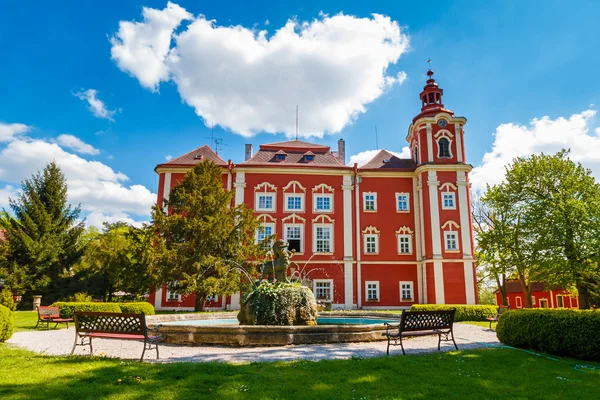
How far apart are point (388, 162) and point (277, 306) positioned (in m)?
21.9

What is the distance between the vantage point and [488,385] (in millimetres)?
5297

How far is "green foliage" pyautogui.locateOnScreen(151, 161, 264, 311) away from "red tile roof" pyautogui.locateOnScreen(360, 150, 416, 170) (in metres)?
11.0

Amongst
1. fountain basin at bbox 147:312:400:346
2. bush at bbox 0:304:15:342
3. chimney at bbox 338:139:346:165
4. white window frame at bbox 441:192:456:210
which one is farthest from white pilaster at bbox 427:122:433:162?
bush at bbox 0:304:15:342

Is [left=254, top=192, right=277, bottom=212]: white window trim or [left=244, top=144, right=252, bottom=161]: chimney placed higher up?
[left=244, top=144, right=252, bottom=161]: chimney

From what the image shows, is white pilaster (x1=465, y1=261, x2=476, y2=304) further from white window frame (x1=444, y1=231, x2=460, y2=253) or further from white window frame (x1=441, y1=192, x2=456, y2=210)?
white window frame (x1=441, y1=192, x2=456, y2=210)

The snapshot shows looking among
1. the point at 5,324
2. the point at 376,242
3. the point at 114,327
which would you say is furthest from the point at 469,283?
the point at 5,324

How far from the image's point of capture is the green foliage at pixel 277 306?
10719 mm

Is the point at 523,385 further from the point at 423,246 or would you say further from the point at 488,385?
the point at 423,246

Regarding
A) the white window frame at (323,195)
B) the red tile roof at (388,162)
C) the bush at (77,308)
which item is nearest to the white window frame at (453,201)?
the red tile roof at (388,162)

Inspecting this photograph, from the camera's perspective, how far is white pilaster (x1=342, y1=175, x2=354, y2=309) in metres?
27.5

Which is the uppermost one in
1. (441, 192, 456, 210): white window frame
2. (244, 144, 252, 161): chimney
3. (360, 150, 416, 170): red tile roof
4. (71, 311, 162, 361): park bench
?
(244, 144, 252, 161): chimney

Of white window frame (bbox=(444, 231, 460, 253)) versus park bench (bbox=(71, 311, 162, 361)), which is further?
white window frame (bbox=(444, 231, 460, 253))

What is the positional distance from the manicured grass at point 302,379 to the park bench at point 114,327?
65 cm

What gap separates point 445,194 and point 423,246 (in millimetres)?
3936
